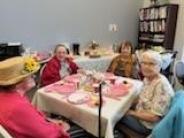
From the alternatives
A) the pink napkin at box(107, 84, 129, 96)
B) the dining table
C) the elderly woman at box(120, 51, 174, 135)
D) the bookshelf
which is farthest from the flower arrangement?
the bookshelf

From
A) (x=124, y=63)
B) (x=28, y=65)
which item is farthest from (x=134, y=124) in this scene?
(x=124, y=63)

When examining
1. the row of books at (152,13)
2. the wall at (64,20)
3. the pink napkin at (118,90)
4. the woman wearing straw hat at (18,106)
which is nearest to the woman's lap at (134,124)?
the pink napkin at (118,90)

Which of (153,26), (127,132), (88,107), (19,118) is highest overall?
(153,26)

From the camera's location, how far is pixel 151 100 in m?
1.85

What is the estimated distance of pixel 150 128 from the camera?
1.83m

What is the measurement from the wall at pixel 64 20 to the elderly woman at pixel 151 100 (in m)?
2.24

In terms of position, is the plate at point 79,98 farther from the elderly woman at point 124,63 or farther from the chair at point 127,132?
the elderly woman at point 124,63

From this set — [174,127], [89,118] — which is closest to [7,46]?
[89,118]

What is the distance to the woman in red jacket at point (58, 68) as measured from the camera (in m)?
2.86

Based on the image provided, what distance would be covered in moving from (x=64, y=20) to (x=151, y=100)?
8.46 feet

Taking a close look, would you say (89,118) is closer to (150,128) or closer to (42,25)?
(150,128)

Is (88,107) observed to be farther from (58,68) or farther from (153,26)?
(153,26)

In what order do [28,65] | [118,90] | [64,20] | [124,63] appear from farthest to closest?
[64,20], [124,63], [118,90], [28,65]

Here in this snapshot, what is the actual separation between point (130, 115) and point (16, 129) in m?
0.98
